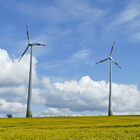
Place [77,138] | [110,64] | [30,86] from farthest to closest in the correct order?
[110,64], [30,86], [77,138]

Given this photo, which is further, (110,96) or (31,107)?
(110,96)

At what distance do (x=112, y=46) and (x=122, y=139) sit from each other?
9554cm

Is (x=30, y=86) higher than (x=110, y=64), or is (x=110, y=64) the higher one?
(x=110, y=64)

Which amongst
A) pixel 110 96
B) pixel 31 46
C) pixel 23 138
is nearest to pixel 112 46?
pixel 110 96

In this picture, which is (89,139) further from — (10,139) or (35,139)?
(10,139)

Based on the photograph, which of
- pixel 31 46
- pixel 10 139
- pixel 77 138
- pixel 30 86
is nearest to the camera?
pixel 77 138

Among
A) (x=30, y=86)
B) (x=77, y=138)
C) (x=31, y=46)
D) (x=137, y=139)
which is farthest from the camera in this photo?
(x=31, y=46)

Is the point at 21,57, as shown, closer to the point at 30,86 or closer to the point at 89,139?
the point at 30,86

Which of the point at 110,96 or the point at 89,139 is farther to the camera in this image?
the point at 110,96

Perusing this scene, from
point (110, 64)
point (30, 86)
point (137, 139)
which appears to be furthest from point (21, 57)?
point (137, 139)

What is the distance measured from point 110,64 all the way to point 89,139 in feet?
288

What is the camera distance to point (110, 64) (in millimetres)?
111688

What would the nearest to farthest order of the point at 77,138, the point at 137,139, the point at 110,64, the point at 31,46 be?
1. the point at 137,139
2. the point at 77,138
3. the point at 31,46
4. the point at 110,64

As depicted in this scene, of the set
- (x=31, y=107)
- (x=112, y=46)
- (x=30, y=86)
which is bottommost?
(x=31, y=107)
